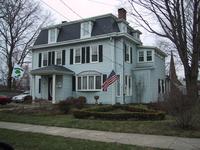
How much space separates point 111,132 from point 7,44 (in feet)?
126

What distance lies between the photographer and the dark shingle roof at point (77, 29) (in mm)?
25703

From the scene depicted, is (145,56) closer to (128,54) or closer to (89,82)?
(128,54)

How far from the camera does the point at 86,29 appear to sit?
88.8ft

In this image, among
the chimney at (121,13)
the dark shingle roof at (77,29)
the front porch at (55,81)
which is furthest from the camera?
the chimney at (121,13)

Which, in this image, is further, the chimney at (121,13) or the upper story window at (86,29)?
the chimney at (121,13)

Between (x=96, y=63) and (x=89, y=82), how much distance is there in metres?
1.98

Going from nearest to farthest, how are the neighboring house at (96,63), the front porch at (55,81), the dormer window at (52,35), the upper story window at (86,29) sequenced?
the neighboring house at (96,63)
the front porch at (55,81)
the upper story window at (86,29)
the dormer window at (52,35)

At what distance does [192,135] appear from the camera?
991 cm

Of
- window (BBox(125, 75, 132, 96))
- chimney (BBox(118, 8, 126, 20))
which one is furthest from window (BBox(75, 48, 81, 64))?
chimney (BBox(118, 8, 126, 20))

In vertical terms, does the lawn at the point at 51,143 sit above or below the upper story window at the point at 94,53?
below

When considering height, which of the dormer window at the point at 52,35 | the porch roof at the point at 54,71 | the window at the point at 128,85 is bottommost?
the window at the point at 128,85

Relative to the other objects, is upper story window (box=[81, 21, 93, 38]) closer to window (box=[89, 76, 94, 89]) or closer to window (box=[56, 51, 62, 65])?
window (box=[56, 51, 62, 65])

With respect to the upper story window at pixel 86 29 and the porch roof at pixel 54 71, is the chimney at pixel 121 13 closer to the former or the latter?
the upper story window at pixel 86 29

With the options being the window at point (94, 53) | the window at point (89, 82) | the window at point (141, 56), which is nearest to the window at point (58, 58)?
the window at point (89, 82)
